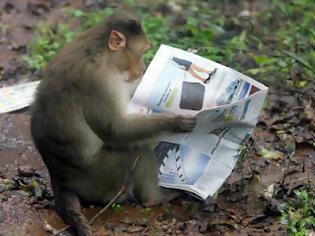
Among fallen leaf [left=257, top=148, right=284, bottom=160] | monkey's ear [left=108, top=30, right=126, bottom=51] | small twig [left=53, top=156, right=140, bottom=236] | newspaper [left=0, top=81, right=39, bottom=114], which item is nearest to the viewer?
monkey's ear [left=108, top=30, right=126, bottom=51]

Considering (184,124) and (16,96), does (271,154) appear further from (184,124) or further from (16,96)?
(16,96)

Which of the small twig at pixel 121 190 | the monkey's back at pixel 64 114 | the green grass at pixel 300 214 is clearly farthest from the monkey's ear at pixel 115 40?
the green grass at pixel 300 214

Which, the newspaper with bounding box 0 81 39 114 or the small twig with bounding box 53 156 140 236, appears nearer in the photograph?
the small twig with bounding box 53 156 140 236

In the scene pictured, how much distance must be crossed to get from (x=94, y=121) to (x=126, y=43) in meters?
0.46

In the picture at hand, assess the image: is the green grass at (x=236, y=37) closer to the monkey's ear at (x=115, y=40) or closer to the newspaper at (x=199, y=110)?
the newspaper at (x=199, y=110)

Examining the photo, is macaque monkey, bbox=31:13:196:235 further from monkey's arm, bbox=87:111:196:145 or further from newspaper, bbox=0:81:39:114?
newspaper, bbox=0:81:39:114

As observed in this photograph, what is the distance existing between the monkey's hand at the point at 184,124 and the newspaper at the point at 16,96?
1.69 metres

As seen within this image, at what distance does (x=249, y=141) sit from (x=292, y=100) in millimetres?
789

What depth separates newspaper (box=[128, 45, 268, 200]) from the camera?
4500 millimetres

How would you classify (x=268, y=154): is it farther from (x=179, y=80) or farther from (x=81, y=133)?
(x=81, y=133)

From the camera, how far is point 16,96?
6.03m

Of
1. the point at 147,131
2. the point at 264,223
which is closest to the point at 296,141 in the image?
the point at 264,223

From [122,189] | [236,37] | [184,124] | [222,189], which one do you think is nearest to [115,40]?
[184,124]

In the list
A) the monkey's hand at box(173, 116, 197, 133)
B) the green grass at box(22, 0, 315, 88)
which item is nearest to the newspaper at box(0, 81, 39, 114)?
the green grass at box(22, 0, 315, 88)
